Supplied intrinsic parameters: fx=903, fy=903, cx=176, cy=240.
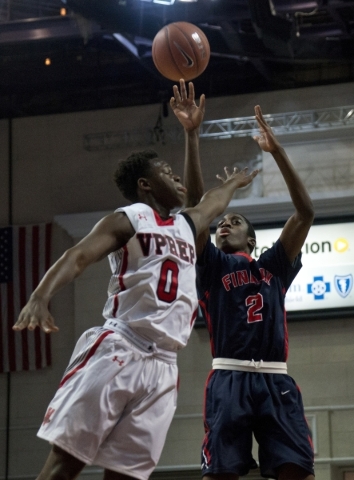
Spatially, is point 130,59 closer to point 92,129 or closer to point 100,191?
point 92,129

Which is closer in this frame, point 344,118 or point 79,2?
point 79,2

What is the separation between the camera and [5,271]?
524 inches

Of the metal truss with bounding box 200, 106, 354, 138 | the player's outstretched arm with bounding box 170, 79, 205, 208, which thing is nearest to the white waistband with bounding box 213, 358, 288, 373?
the player's outstretched arm with bounding box 170, 79, 205, 208

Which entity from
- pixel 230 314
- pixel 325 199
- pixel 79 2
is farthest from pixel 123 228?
pixel 325 199

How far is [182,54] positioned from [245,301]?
2604mm

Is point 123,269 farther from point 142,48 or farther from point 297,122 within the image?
point 297,122

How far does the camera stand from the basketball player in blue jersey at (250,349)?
5109 mm

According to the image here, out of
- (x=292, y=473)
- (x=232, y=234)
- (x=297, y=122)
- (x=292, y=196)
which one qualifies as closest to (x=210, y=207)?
(x=292, y=196)

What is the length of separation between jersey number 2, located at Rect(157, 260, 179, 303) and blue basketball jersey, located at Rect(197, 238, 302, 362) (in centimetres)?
127

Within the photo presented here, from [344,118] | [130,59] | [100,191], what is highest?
[130,59]

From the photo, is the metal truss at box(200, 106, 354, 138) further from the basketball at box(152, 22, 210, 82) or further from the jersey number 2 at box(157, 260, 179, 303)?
the jersey number 2 at box(157, 260, 179, 303)

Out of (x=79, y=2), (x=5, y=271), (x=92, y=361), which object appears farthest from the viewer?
(x=5, y=271)

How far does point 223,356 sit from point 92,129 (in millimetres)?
8534

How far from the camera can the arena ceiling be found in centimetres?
1079
